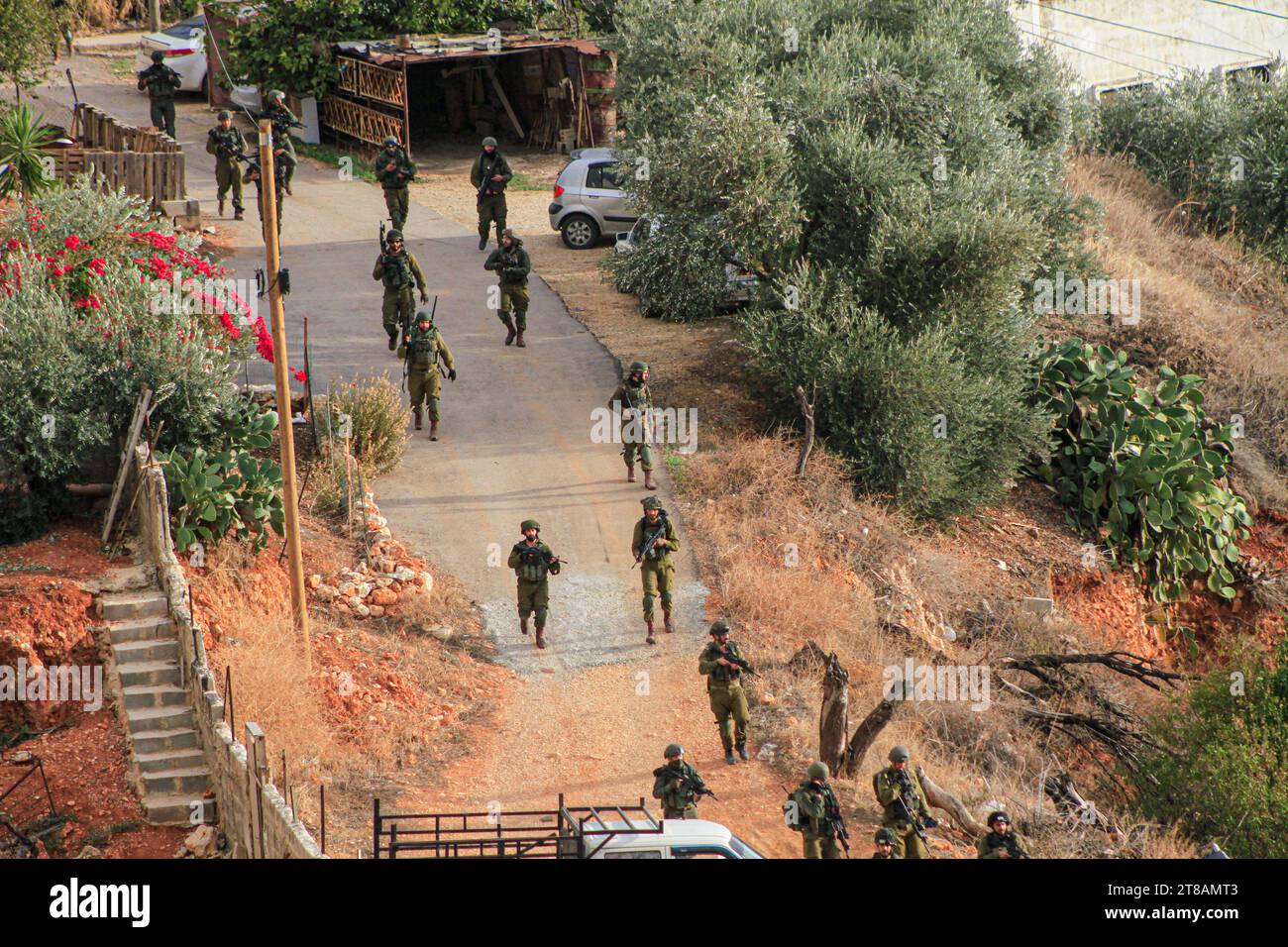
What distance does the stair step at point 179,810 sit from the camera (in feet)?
47.0

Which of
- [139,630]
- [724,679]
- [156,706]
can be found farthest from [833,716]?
[139,630]

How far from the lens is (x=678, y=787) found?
12.8 m

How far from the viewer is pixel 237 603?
16344mm

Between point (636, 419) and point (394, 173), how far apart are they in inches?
386

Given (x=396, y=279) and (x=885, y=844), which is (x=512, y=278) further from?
(x=885, y=844)

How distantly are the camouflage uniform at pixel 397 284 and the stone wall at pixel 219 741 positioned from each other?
526 centimetres

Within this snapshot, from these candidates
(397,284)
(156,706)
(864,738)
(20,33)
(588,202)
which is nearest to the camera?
(864,738)

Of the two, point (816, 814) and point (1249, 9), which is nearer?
point (816, 814)

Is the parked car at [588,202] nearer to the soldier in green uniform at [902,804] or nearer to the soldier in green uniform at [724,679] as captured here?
the soldier in green uniform at [724,679]

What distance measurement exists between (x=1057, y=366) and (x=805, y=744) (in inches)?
418

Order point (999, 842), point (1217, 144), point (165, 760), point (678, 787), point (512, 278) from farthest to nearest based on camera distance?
point (1217, 144) < point (512, 278) < point (165, 760) < point (678, 787) < point (999, 842)

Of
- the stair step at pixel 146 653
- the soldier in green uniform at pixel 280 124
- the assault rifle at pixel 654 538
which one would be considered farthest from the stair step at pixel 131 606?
the soldier in green uniform at pixel 280 124

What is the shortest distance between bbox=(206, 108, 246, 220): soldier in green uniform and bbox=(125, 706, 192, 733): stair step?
13.3 meters

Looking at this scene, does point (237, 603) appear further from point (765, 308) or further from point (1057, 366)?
point (1057, 366)
